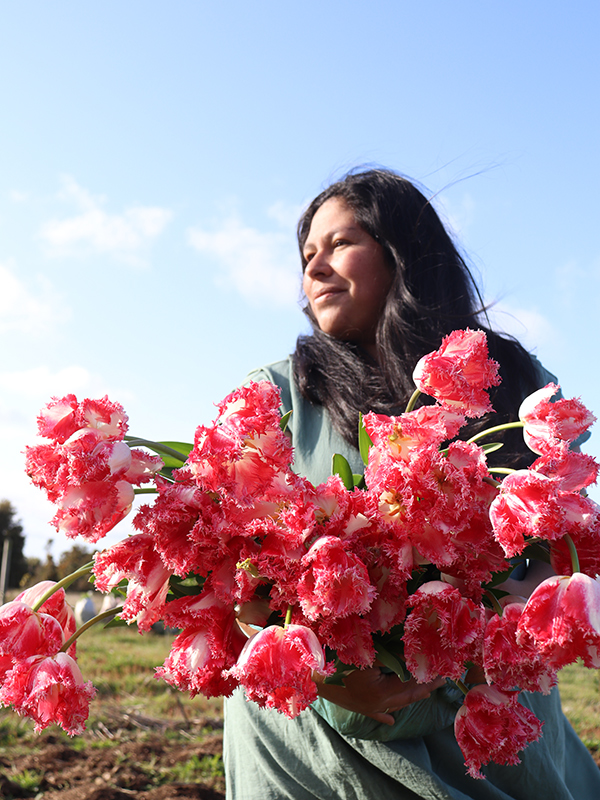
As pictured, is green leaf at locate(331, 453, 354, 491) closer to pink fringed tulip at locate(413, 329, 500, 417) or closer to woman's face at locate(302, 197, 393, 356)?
pink fringed tulip at locate(413, 329, 500, 417)

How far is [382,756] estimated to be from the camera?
145 cm

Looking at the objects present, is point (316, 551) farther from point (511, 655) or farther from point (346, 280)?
point (346, 280)

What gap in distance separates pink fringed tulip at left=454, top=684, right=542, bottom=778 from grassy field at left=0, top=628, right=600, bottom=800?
1866 mm

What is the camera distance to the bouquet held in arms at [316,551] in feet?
2.25

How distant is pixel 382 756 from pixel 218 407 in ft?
3.40

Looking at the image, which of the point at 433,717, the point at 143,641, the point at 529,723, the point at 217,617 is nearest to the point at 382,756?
the point at 433,717

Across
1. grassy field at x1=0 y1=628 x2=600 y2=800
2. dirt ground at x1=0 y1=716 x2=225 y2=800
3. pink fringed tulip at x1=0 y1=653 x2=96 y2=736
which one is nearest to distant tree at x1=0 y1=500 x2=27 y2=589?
grassy field at x1=0 y1=628 x2=600 y2=800

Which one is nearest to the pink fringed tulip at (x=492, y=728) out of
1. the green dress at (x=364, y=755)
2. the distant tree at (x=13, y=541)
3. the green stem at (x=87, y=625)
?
the green stem at (x=87, y=625)

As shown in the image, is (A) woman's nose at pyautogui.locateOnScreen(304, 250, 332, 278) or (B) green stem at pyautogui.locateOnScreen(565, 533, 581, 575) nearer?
(B) green stem at pyautogui.locateOnScreen(565, 533, 581, 575)

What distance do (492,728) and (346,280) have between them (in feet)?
4.08

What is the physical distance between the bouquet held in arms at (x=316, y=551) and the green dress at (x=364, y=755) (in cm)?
62

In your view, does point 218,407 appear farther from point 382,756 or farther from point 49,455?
point 382,756

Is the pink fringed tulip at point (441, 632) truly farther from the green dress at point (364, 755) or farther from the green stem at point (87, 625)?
the green dress at point (364, 755)

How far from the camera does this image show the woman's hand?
3.22ft
